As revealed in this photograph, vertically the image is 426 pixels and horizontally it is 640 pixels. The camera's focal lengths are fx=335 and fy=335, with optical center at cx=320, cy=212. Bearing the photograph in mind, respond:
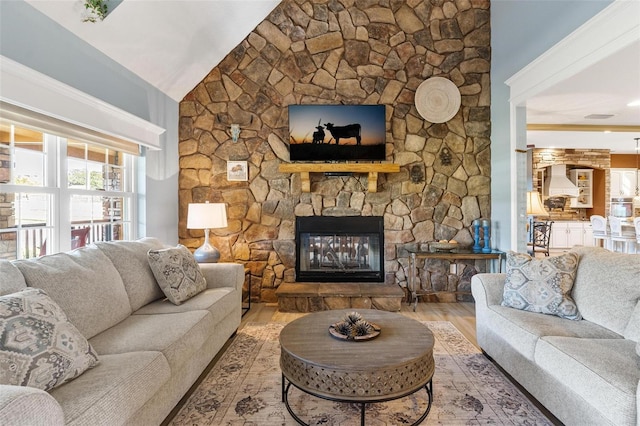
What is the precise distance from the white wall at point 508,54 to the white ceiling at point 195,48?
1.23 ft

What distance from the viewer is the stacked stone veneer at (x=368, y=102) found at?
4.09m

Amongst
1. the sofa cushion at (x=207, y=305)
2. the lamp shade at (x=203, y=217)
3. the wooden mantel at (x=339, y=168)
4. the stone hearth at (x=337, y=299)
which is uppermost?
the wooden mantel at (x=339, y=168)

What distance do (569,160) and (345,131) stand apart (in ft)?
23.5

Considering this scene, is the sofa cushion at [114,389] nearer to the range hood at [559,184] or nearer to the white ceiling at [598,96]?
the white ceiling at [598,96]

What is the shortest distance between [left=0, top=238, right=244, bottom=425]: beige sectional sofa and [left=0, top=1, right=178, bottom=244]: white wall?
3.62 feet

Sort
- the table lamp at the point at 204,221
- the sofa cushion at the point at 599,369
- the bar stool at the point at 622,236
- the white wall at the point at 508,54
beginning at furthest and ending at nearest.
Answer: the bar stool at the point at 622,236, the table lamp at the point at 204,221, the white wall at the point at 508,54, the sofa cushion at the point at 599,369

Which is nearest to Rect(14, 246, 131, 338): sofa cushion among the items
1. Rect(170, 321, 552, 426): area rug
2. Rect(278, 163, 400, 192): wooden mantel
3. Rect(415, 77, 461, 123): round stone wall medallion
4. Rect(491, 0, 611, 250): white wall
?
Rect(170, 321, 552, 426): area rug

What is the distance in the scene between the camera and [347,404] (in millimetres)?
1992

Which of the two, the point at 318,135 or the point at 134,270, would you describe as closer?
the point at 134,270

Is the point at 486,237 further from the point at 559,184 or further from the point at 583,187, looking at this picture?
the point at 583,187

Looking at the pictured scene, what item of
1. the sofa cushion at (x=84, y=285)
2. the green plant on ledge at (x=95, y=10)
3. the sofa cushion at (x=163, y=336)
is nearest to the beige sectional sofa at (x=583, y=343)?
the sofa cushion at (x=163, y=336)

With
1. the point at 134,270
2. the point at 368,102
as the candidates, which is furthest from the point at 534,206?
the point at 134,270

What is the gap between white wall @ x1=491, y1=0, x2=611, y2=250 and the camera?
3098 millimetres

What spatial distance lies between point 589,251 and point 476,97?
2.36m
